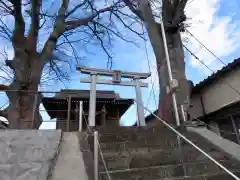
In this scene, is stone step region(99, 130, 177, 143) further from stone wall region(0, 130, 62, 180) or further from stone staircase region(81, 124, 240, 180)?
stone wall region(0, 130, 62, 180)

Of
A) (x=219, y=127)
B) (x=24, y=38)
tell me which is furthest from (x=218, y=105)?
(x=24, y=38)

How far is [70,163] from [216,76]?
6584mm

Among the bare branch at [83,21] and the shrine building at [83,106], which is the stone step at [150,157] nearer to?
the bare branch at [83,21]

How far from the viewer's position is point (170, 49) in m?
5.24

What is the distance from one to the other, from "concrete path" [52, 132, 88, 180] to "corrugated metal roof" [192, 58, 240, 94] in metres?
5.65

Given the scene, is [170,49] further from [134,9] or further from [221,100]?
[221,100]

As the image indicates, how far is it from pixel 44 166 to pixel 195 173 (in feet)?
6.30

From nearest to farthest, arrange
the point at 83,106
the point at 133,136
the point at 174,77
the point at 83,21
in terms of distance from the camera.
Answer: the point at 133,136 < the point at 174,77 < the point at 83,21 < the point at 83,106

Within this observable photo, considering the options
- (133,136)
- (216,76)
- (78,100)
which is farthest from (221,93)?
(78,100)

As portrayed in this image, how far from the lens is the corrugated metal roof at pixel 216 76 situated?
6.68 m

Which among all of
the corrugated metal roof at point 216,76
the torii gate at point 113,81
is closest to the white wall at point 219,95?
the corrugated metal roof at point 216,76

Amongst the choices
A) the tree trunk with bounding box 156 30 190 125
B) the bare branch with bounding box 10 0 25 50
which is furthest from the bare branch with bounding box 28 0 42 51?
the tree trunk with bounding box 156 30 190 125

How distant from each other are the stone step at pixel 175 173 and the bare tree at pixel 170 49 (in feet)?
5.85

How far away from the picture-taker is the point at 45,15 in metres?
8.65
